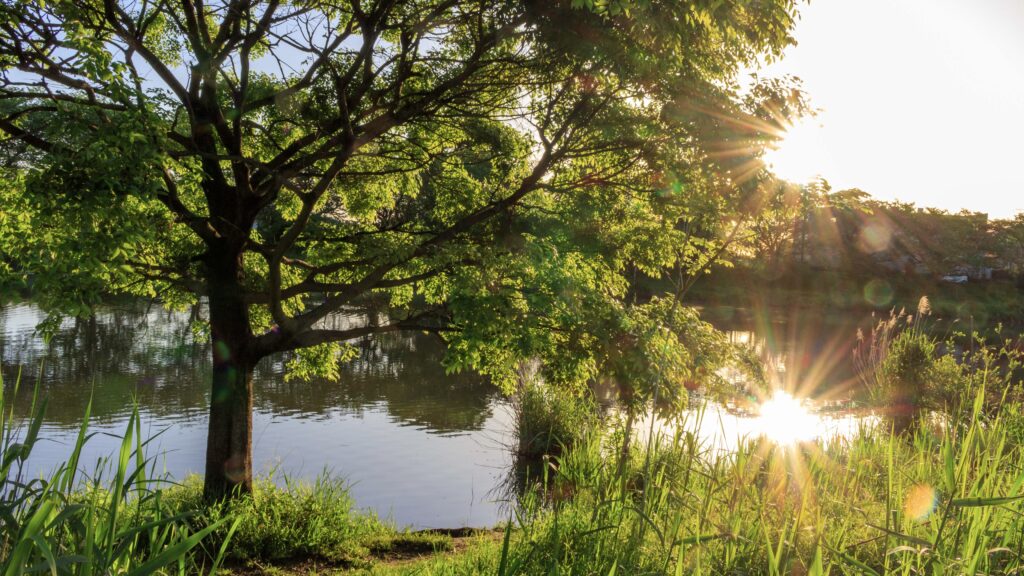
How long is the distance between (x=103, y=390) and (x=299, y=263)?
1311cm

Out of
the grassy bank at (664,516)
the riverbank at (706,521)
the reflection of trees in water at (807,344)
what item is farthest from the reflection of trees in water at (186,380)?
the reflection of trees in water at (807,344)

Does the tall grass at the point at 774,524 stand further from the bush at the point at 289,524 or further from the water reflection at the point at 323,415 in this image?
the water reflection at the point at 323,415

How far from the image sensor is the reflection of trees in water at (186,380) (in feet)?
60.7

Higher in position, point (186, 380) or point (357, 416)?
point (186, 380)

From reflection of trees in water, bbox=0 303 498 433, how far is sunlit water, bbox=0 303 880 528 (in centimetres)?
5

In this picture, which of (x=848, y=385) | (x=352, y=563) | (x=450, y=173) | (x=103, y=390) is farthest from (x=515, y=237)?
(x=848, y=385)

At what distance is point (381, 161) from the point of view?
10.9m

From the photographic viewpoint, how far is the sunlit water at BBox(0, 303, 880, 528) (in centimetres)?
1291

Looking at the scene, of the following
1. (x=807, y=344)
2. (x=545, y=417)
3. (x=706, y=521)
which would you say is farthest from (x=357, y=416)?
(x=807, y=344)

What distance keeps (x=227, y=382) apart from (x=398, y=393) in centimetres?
1244

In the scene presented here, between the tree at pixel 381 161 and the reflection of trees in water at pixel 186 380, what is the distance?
261 inches

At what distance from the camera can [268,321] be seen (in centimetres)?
1165

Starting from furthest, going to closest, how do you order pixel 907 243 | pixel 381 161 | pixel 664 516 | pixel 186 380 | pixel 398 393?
pixel 907 243
pixel 186 380
pixel 398 393
pixel 381 161
pixel 664 516

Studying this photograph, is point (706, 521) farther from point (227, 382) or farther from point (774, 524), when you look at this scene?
point (227, 382)
